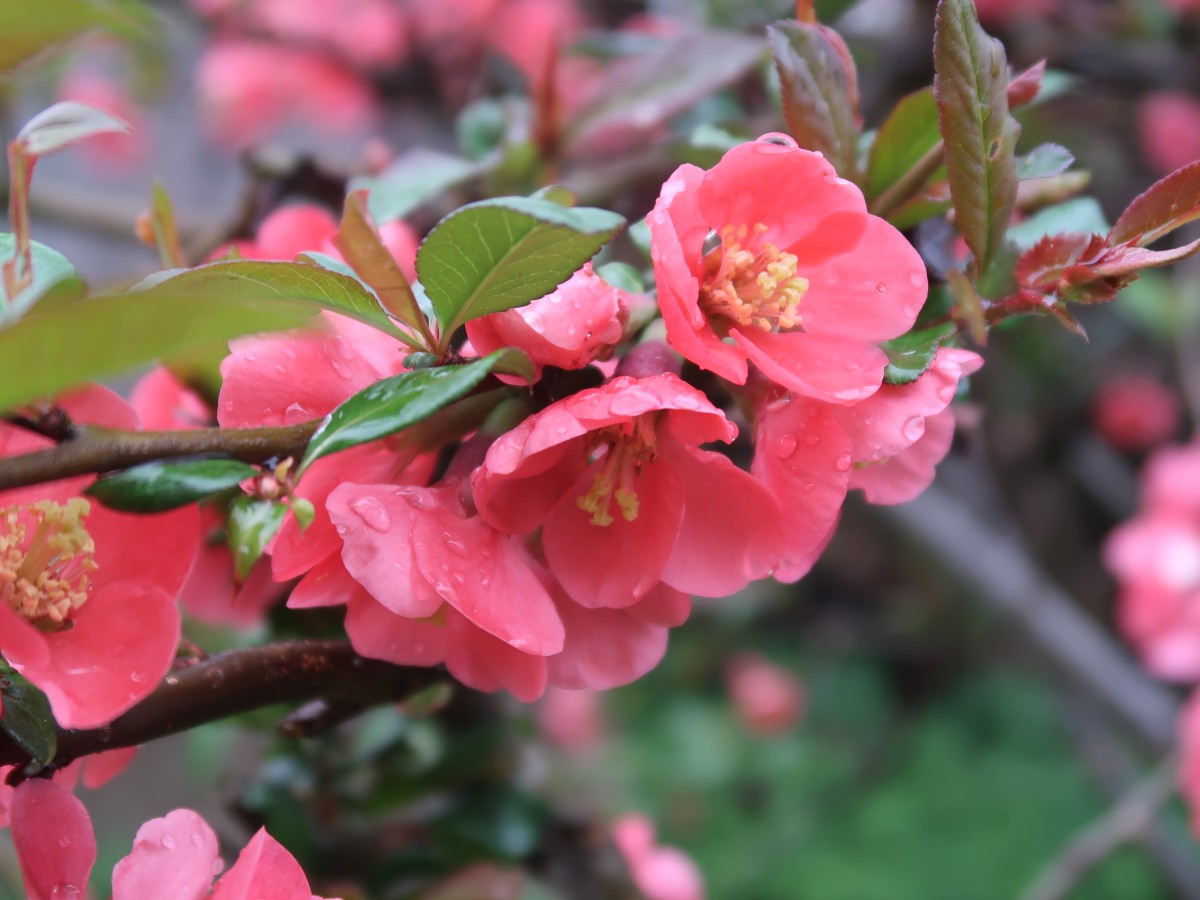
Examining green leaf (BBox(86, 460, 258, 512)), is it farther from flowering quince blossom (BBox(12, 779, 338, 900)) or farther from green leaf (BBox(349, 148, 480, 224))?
green leaf (BBox(349, 148, 480, 224))

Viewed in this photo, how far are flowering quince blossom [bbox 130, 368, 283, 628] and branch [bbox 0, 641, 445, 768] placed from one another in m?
0.08

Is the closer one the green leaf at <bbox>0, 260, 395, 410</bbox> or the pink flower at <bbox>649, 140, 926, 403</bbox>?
the green leaf at <bbox>0, 260, 395, 410</bbox>

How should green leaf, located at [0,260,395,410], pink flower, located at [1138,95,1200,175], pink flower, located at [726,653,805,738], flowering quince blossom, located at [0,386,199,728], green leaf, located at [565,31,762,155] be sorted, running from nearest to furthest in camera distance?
green leaf, located at [0,260,395,410], flowering quince blossom, located at [0,386,199,728], green leaf, located at [565,31,762,155], pink flower, located at [1138,95,1200,175], pink flower, located at [726,653,805,738]

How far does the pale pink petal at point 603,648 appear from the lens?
1.20ft

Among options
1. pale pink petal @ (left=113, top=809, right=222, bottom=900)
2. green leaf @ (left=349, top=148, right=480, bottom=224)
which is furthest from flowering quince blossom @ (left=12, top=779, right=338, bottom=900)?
green leaf @ (left=349, top=148, right=480, bottom=224)

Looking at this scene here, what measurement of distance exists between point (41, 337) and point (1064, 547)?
7.30ft

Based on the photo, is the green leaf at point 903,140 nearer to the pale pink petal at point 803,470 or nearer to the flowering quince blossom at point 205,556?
the pale pink petal at point 803,470

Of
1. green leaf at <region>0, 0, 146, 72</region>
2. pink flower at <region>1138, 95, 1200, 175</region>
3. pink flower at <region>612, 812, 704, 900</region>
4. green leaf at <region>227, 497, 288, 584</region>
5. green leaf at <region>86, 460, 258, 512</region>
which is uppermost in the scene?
green leaf at <region>0, 0, 146, 72</region>

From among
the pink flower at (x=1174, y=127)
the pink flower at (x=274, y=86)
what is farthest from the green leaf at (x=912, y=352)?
the pink flower at (x=1174, y=127)

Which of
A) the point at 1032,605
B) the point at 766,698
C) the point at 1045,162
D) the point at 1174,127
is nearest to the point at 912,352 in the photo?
the point at 1045,162

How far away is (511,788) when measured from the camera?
0.69m

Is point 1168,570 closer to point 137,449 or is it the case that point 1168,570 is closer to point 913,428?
point 913,428

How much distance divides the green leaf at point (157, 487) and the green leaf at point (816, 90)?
26cm

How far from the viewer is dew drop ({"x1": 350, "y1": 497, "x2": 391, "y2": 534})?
32 cm
